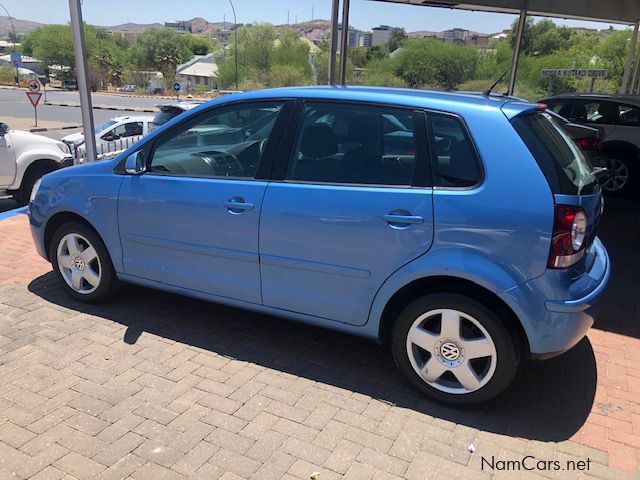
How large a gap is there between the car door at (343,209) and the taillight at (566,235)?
612 millimetres

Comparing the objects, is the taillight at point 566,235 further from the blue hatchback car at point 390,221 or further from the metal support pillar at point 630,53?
the metal support pillar at point 630,53

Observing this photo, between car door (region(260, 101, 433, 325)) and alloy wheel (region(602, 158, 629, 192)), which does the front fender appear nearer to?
car door (region(260, 101, 433, 325))

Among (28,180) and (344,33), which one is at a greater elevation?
(344,33)

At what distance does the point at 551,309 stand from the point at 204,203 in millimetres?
2162

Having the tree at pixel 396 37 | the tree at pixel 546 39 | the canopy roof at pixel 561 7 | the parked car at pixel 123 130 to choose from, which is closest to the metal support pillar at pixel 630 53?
the canopy roof at pixel 561 7

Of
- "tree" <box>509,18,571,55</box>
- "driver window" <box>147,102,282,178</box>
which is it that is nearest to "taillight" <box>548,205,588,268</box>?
"driver window" <box>147,102,282,178</box>

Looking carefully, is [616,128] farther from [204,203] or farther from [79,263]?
[79,263]

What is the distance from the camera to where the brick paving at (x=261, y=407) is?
263 cm

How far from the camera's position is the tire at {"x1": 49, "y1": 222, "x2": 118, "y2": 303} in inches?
163

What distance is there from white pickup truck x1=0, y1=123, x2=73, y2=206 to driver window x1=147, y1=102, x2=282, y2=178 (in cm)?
515

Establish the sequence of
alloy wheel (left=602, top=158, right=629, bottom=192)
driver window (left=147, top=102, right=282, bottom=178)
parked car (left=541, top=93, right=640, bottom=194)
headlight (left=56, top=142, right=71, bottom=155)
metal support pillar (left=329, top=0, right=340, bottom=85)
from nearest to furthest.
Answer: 1. driver window (left=147, top=102, right=282, bottom=178)
2. headlight (left=56, top=142, right=71, bottom=155)
3. metal support pillar (left=329, top=0, right=340, bottom=85)
4. parked car (left=541, top=93, right=640, bottom=194)
5. alloy wheel (left=602, top=158, right=629, bottom=192)

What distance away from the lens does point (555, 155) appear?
2.91 meters

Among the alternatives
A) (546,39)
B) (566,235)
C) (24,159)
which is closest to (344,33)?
(24,159)

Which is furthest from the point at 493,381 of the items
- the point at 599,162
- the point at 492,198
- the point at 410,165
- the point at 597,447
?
the point at 599,162
